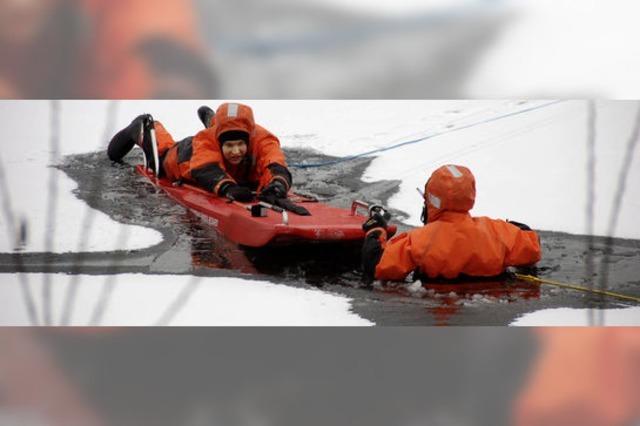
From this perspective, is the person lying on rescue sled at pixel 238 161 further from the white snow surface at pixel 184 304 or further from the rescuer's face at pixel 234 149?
the white snow surface at pixel 184 304

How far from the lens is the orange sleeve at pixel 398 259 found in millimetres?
5609

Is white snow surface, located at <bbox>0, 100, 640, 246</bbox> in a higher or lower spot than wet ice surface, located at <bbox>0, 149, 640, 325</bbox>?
higher

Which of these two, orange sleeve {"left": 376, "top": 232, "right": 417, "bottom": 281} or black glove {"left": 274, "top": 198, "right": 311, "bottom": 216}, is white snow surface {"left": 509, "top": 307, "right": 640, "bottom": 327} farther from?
black glove {"left": 274, "top": 198, "right": 311, "bottom": 216}

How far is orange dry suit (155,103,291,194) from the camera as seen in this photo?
6.80m

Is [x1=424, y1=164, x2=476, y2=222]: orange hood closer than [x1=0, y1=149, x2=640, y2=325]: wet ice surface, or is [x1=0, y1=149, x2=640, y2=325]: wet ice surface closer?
[x1=0, y1=149, x2=640, y2=325]: wet ice surface

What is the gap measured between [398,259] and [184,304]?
1.13 metres

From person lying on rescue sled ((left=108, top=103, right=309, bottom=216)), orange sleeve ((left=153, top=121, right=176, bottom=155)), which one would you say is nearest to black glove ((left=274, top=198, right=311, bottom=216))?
person lying on rescue sled ((left=108, top=103, right=309, bottom=216))

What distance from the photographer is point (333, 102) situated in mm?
11359

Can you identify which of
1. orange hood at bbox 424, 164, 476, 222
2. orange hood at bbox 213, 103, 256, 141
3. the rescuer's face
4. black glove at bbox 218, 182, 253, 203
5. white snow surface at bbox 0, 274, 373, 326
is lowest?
white snow surface at bbox 0, 274, 373, 326

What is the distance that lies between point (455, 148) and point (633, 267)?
3.31 m

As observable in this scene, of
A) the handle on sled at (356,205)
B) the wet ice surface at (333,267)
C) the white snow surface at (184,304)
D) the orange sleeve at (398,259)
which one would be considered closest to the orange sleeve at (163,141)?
the wet ice surface at (333,267)

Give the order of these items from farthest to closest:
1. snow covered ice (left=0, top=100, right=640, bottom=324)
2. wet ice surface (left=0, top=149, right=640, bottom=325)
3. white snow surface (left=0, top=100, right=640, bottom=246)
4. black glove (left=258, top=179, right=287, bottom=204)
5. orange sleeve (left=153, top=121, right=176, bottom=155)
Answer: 1. orange sleeve (left=153, top=121, right=176, bottom=155)
2. white snow surface (left=0, top=100, right=640, bottom=246)
3. snow covered ice (left=0, top=100, right=640, bottom=324)
4. black glove (left=258, top=179, right=287, bottom=204)
5. wet ice surface (left=0, top=149, right=640, bottom=325)

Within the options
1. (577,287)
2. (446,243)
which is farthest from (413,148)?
(446,243)

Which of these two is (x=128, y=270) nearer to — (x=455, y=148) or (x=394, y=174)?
(x=394, y=174)
